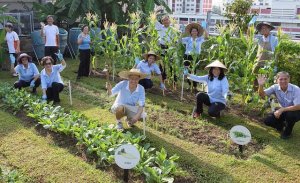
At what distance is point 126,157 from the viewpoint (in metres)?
3.91

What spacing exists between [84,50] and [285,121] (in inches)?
214

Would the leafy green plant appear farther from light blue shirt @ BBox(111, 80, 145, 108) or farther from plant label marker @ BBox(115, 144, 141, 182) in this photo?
light blue shirt @ BBox(111, 80, 145, 108)

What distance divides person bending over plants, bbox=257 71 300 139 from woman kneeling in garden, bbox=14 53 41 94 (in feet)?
15.6

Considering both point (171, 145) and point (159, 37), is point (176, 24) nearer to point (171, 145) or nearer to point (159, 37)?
point (159, 37)

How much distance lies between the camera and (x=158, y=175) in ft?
13.4

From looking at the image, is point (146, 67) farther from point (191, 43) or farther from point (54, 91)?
point (54, 91)

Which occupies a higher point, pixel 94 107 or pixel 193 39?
pixel 193 39

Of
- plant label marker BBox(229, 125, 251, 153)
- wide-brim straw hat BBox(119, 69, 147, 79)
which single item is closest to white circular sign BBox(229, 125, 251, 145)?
plant label marker BBox(229, 125, 251, 153)

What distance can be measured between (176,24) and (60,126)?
3860 millimetres

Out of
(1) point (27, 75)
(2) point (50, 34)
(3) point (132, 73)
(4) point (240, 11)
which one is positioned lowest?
(1) point (27, 75)

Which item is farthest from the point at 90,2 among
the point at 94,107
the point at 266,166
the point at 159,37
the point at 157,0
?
the point at 266,166

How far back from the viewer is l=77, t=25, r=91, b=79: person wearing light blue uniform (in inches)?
349

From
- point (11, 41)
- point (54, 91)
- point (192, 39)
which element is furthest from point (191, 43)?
point (11, 41)

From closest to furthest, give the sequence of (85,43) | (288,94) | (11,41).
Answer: (288,94) < (85,43) < (11,41)
